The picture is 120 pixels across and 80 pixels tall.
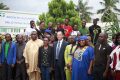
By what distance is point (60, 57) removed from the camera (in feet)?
37.3

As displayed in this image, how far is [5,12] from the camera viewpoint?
2588cm

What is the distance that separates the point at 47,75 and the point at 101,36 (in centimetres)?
269

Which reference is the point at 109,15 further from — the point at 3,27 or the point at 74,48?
the point at 3,27

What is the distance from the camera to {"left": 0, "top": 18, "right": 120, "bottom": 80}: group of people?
31.9 ft

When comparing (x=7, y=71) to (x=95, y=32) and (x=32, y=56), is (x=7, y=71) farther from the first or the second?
(x=95, y=32)

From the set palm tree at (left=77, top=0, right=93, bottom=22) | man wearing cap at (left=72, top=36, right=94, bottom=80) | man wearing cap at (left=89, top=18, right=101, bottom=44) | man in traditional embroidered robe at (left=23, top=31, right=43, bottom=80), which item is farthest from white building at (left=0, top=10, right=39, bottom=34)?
palm tree at (left=77, top=0, right=93, bottom=22)

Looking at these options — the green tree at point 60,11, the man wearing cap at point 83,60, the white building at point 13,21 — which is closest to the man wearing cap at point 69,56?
the man wearing cap at point 83,60

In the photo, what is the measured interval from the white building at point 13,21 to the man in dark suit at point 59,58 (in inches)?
572

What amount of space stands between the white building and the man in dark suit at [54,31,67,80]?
1454 centimetres

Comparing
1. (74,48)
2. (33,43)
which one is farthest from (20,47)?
(74,48)

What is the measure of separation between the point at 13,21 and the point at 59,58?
15816 millimetres

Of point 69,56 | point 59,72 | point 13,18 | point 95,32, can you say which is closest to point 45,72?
point 59,72

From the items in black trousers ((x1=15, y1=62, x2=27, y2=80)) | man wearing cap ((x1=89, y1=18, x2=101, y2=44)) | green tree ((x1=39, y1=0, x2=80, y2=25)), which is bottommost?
black trousers ((x1=15, y1=62, x2=27, y2=80))

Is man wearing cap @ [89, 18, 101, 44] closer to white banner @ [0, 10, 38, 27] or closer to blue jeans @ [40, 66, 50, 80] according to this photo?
blue jeans @ [40, 66, 50, 80]
